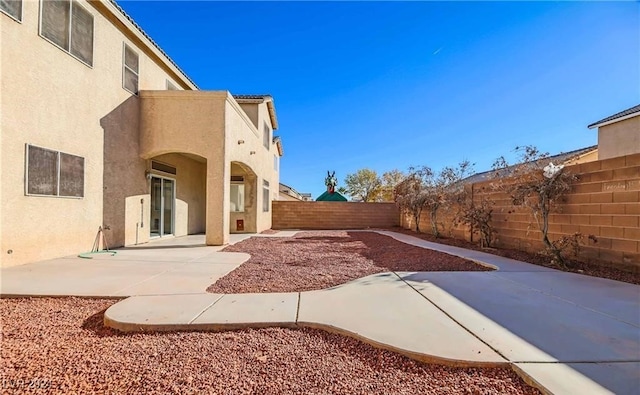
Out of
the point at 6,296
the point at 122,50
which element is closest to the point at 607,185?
the point at 6,296

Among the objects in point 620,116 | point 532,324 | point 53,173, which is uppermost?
point 620,116

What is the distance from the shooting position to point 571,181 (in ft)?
23.0

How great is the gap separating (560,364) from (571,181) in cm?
602

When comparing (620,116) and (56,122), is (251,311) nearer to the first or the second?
(56,122)

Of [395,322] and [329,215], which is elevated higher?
[329,215]

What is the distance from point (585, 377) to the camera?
238 cm

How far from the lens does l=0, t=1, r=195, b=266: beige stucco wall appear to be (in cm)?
611

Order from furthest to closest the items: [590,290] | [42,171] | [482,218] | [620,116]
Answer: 1. [620,116]
2. [482,218]
3. [42,171]
4. [590,290]

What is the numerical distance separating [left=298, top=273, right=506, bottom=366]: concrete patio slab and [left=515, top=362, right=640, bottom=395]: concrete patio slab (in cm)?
28

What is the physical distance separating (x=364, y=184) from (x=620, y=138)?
90.3 feet

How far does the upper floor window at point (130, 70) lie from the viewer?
372 inches

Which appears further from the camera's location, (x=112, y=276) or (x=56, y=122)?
(x=56, y=122)

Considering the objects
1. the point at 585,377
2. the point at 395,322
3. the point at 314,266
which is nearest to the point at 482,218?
the point at 314,266

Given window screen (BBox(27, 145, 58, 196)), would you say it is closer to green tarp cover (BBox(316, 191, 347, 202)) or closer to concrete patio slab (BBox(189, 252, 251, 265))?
concrete patio slab (BBox(189, 252, 251, 265))
